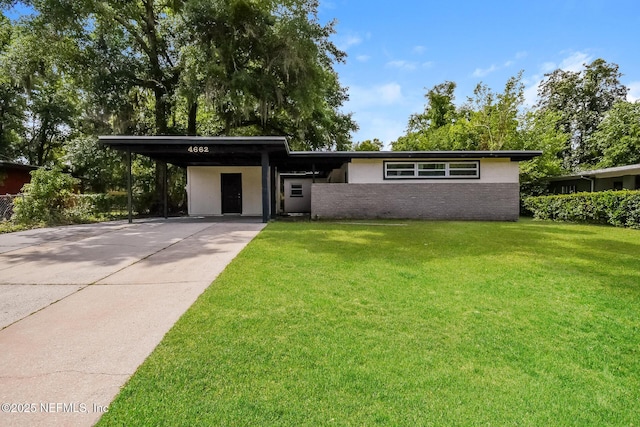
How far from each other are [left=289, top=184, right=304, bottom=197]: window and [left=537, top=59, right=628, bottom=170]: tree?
89.1ft

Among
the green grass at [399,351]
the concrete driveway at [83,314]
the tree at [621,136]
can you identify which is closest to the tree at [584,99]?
the tree at [621,136]

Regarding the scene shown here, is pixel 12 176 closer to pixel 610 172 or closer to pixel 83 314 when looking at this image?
pixel 83 314

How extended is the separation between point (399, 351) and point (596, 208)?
44.0ft

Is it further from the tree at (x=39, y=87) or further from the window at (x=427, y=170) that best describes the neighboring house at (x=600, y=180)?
the tree at (x=39, y=87)

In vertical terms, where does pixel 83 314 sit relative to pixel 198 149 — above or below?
below

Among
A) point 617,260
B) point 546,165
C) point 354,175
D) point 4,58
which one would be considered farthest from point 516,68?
point 4,58

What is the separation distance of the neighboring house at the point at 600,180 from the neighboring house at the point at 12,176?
29719mm

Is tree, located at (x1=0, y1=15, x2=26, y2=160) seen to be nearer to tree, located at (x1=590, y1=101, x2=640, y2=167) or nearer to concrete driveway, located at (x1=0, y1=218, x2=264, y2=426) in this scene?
concrete driveway, located at (x1=0, y1=218, x2=264, y2=426)

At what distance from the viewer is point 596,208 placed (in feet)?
40.4

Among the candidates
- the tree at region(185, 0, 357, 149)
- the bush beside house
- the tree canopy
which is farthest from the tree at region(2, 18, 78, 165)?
the tree canopy

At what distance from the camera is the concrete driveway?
6.89 ft

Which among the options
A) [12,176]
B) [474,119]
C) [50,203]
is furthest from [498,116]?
[12,176]

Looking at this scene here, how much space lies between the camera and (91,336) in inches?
115

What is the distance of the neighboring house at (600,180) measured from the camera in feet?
57.4
